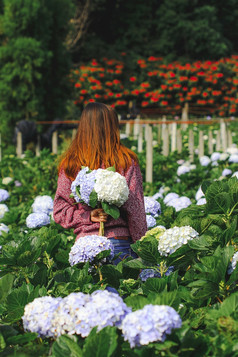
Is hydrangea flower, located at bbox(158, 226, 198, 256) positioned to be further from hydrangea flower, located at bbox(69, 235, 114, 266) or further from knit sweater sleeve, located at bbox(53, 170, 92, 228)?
knit sweater sleeve, located at bbox(53, 170, 92, 228)

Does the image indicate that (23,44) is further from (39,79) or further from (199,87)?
(199,87)

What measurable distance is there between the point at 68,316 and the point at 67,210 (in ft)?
3.70

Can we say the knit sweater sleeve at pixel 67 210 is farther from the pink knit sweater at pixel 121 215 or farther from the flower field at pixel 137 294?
the flower field at pixel 137 294

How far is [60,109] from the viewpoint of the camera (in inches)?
407

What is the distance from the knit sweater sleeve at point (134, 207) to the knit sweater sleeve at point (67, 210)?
178mm

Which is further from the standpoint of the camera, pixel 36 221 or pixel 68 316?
pixel 36 221

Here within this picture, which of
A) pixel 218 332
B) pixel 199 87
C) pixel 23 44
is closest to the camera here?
pixel 218 332

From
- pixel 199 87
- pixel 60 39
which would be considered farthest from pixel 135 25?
pixel 60 39

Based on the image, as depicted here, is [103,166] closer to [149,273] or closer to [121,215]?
[121,215]

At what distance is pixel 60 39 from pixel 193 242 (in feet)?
30.3

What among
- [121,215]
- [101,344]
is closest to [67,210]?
[121,215]

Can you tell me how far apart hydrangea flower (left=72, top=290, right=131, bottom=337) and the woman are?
1044 mm

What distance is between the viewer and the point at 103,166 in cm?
231

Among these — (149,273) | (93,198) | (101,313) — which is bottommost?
(149,273)
